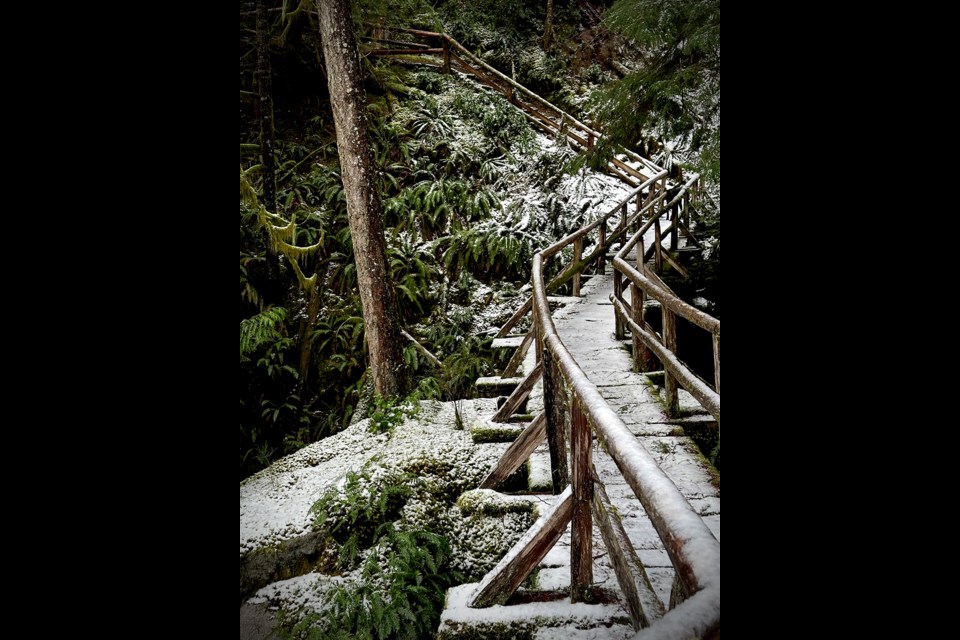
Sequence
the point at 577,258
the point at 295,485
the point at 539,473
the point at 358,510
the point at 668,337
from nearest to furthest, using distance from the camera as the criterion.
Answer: the point at 539,473 < the point at 358,510 < the point at 668,337 < the point at 295,485 < the point at 577,258

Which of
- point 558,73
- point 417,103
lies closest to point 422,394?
point 417,103

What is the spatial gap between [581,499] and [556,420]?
89cm

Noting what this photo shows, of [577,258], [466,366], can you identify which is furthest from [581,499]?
[577,258]

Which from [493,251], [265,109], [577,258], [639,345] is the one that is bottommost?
[639,345]

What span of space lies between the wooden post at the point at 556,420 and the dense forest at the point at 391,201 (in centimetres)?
226

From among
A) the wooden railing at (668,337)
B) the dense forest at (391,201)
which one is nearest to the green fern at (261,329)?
the dense forest at (391,201)

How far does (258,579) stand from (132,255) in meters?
4.08

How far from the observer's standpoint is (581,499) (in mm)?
2053

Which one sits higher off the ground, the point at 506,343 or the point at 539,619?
the point at 506,343

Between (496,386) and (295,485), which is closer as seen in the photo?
(295,485)

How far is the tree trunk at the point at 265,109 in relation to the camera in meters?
7.77

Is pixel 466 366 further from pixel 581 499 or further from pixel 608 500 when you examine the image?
pixel 608 500

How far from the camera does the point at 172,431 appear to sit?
3.00ft
